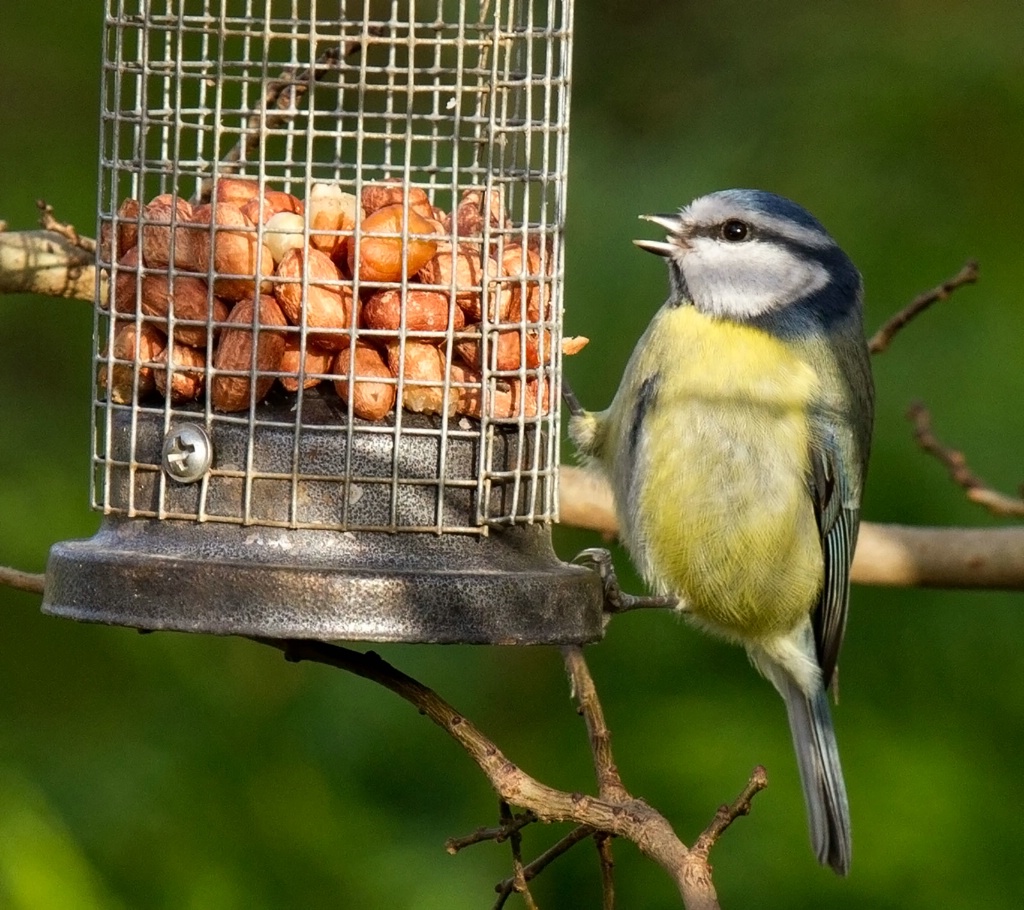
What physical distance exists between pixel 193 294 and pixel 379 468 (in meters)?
0.45

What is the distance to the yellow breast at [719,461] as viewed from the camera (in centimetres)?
382

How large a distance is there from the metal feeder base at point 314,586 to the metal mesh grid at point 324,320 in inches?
1.6

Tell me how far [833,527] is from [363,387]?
1.59m

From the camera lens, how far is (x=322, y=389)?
297 centimetres

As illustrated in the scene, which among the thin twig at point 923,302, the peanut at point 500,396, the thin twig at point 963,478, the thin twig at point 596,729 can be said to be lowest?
the thin twig at point 596,729

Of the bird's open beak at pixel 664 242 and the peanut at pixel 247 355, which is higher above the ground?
the bird's open beak at pixel 664 242

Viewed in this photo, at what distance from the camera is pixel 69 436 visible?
5.13 meters

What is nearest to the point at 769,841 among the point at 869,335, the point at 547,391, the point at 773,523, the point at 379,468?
the point at 773,523

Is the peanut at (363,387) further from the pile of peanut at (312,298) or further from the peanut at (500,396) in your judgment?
the peanut at (500,396)

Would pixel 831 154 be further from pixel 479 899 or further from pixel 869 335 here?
pixel 479 899

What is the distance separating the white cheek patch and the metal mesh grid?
2.61ft

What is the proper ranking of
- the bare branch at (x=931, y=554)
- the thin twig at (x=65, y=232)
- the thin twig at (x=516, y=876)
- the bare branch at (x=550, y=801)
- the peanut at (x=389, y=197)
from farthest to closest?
the bare branch at (x=931, y=554), the thin twig at (x=65, y=232), the peanut at (x=389, y=197), the thin twig at (x=516, y=876), the bare branch at (x=550, y=801)

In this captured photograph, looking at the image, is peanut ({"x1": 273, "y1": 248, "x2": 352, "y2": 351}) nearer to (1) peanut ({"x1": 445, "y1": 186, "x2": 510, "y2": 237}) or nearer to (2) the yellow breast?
(1) peanut ({"x1": 445, "y1": 186, "x2": 510, "y2": 237})

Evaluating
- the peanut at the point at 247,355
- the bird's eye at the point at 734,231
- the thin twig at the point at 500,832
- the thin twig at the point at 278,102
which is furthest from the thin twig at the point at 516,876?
the bird's eye at the point at 734,231
